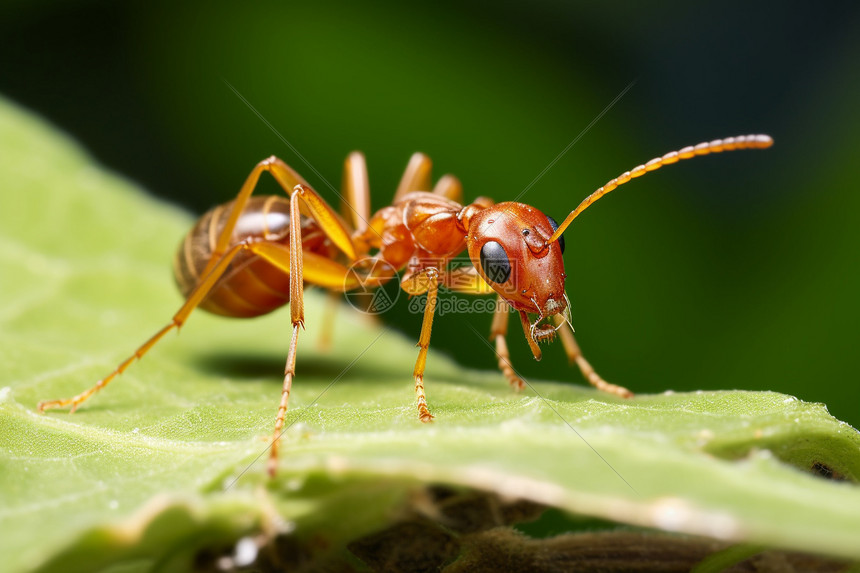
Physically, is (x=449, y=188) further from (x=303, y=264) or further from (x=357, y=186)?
(x=303, y=264)

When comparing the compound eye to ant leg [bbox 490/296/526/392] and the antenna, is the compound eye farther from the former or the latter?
ant leg [bbox 490/296/526/392]

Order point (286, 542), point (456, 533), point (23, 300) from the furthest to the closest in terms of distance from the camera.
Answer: point (23, 300)
point (456, 533)
point (286, 542)

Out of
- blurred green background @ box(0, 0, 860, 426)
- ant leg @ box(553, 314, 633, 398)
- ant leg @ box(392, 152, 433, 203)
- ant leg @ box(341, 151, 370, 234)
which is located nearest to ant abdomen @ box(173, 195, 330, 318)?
blurred green background @ box(0, 0, 860, 426)

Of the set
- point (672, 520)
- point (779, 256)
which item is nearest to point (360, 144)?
point (779, 256)

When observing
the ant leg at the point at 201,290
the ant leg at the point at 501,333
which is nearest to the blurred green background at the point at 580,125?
the ant leg at the point at 501,333

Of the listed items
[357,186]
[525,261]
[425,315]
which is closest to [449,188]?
[357,186]

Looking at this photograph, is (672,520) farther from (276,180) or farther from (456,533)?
(276,180)
